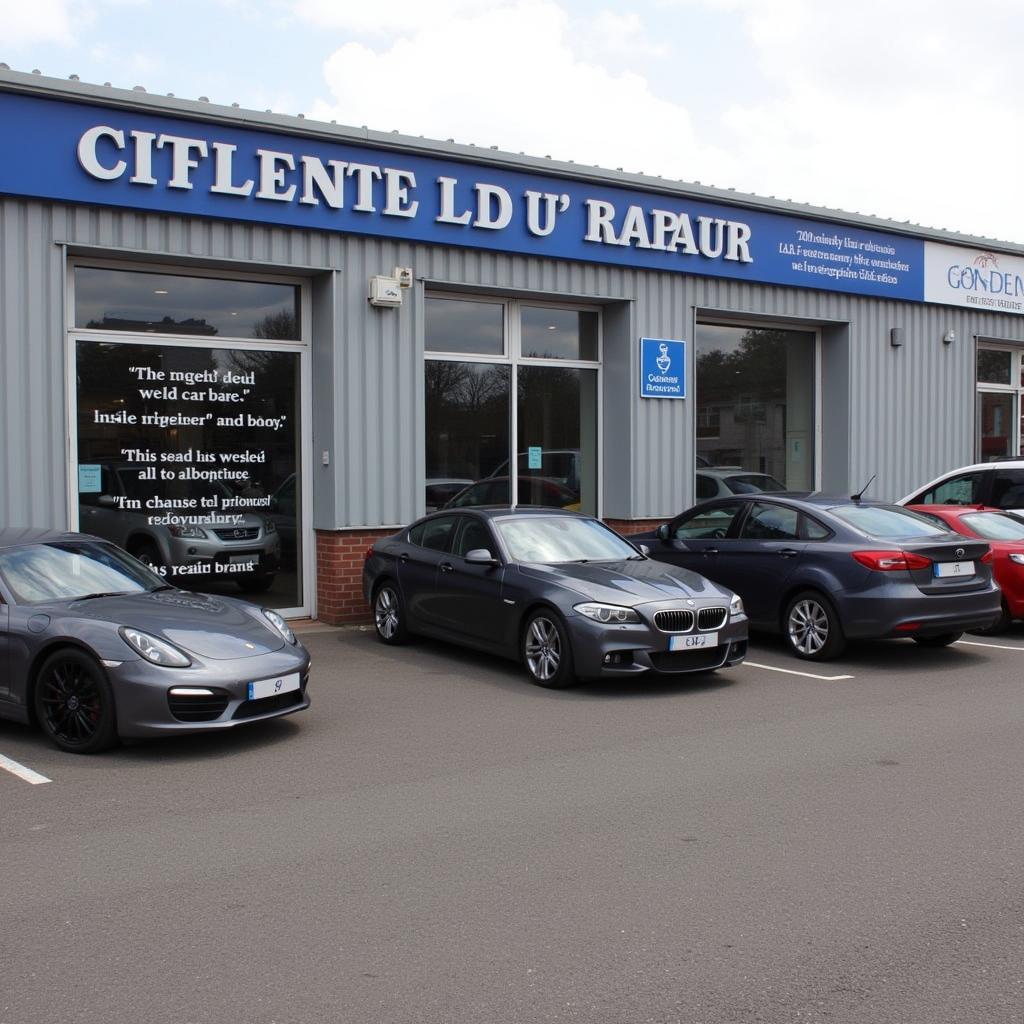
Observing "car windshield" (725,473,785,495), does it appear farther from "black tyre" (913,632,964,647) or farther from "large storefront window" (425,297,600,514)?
"black tyre" (913,632,964,647)

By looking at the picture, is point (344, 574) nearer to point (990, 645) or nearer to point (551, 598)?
point (551, 598)

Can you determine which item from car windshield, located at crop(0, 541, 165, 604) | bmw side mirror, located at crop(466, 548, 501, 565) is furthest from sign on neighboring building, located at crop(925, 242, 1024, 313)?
car windshield, located at crop(0, 541, 165, 604)

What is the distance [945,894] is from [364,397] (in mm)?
9868

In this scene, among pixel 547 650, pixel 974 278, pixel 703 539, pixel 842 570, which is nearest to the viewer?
pixel 547 650

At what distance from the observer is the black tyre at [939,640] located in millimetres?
11578

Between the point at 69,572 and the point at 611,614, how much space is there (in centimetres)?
403

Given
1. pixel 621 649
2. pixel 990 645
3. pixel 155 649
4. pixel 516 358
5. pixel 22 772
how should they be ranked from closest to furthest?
pixel 22 772 → pixel 155 649 → pixel 621 649 → pixel 990 645 → pixel 516 358

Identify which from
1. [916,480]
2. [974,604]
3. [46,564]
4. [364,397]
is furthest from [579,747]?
[916,480]

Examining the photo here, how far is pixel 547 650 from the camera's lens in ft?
31.4

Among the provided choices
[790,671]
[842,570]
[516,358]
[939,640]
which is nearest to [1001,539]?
[939,640]

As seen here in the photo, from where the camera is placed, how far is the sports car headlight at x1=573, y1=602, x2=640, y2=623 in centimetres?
917

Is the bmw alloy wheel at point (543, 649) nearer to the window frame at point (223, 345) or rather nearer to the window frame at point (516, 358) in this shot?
the window frame at point (223, 345)

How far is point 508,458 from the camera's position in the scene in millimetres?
15406

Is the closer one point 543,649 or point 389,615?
point 543,649
